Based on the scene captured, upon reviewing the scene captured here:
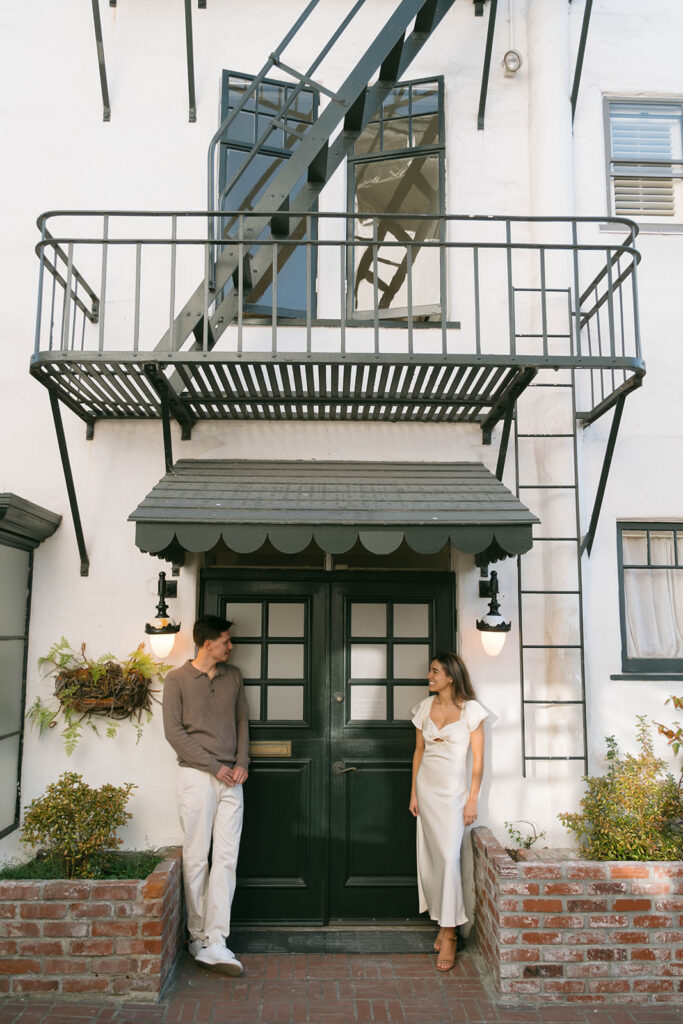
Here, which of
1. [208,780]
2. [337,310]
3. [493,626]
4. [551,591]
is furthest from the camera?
[337,310]

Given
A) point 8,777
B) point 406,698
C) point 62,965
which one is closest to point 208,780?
point 62,965

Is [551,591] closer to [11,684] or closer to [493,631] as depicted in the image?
[493,631]

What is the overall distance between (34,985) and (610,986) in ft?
11.9

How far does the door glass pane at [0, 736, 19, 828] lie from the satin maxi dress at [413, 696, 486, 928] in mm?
2956

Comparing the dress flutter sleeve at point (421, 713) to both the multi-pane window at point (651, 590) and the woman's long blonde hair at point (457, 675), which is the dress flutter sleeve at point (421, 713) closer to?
the woman's long blonde hair at point (457, 675)

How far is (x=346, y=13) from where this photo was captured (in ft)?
21.9

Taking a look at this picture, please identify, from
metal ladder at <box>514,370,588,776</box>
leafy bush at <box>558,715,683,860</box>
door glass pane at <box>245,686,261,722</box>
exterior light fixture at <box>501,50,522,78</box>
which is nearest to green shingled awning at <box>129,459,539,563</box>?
metal ladder at <box>514,370,588,776</box>

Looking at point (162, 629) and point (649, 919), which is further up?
point (162, 629)

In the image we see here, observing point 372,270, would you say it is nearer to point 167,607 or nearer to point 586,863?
point 167,607

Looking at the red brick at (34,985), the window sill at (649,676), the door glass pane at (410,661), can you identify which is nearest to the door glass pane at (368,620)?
the door glass pane at (410,661)

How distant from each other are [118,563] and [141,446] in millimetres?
946

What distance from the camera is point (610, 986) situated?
4.81 meters

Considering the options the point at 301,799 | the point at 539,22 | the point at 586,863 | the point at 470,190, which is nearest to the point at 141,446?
the point at 301,799

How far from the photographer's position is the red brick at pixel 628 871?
4.89 metres
